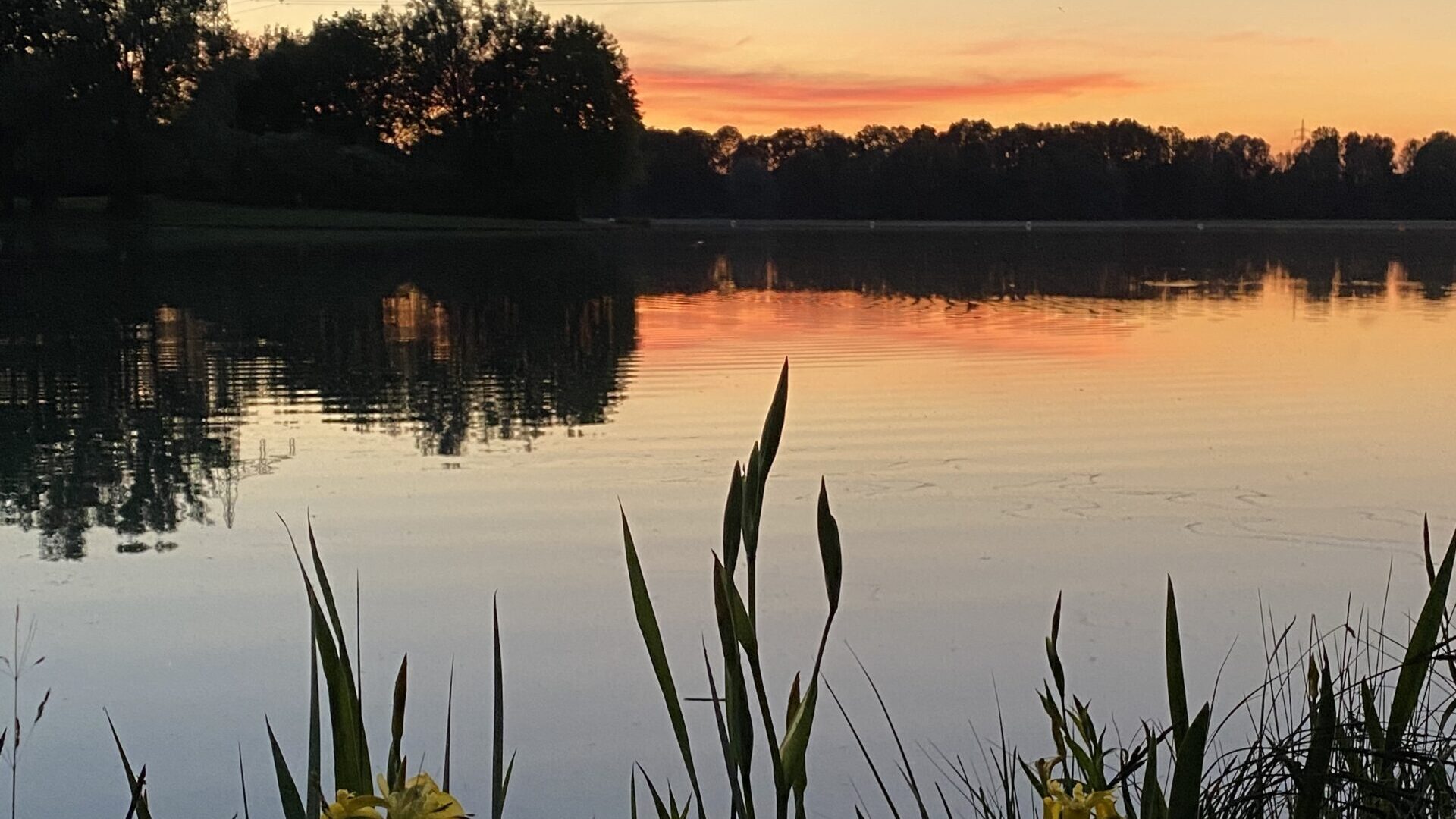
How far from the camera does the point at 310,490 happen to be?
212 inches

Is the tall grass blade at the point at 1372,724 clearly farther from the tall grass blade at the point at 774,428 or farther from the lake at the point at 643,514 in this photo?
the lake at the point at 643,514

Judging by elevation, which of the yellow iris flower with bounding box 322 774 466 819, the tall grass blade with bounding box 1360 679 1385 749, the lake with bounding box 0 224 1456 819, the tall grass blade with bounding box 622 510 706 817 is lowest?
the lake with bounding box 0 224 1456 819

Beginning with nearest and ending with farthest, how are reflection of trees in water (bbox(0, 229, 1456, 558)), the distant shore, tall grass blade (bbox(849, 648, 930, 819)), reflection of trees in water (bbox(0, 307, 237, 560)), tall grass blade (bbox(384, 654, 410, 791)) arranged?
tall grass blade (bbox(384, 654, 410, 791)) < tall grass blade (bbox(849, 648, 930, 819)) < reflection of trees in water (bbox(0, 307, 237, 560)) < reflection of trees in water (bbox(0, 229, 1456, 558)) < the distant shore

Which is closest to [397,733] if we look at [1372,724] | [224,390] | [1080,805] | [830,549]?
[830,549]

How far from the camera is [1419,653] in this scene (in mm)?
1241

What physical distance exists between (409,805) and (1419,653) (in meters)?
0.81

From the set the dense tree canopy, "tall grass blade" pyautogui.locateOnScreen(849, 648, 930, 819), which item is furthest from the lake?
the dense tree canopy

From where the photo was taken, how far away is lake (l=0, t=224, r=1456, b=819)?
324 cm

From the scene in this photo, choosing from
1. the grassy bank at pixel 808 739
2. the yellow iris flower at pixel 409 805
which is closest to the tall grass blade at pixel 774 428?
the grassy bank at pixel 808 739

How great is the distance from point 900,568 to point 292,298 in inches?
461

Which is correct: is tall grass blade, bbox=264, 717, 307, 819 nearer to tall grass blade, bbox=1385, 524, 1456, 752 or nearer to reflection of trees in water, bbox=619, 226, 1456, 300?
tall grass blade, bbox=1385, 524, 1456, 752

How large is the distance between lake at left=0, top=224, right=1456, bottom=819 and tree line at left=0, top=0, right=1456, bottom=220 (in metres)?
29.8

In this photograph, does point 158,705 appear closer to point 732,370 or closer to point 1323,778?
point 1323,778

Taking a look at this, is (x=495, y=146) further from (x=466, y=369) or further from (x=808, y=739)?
(x=808, y=739)
